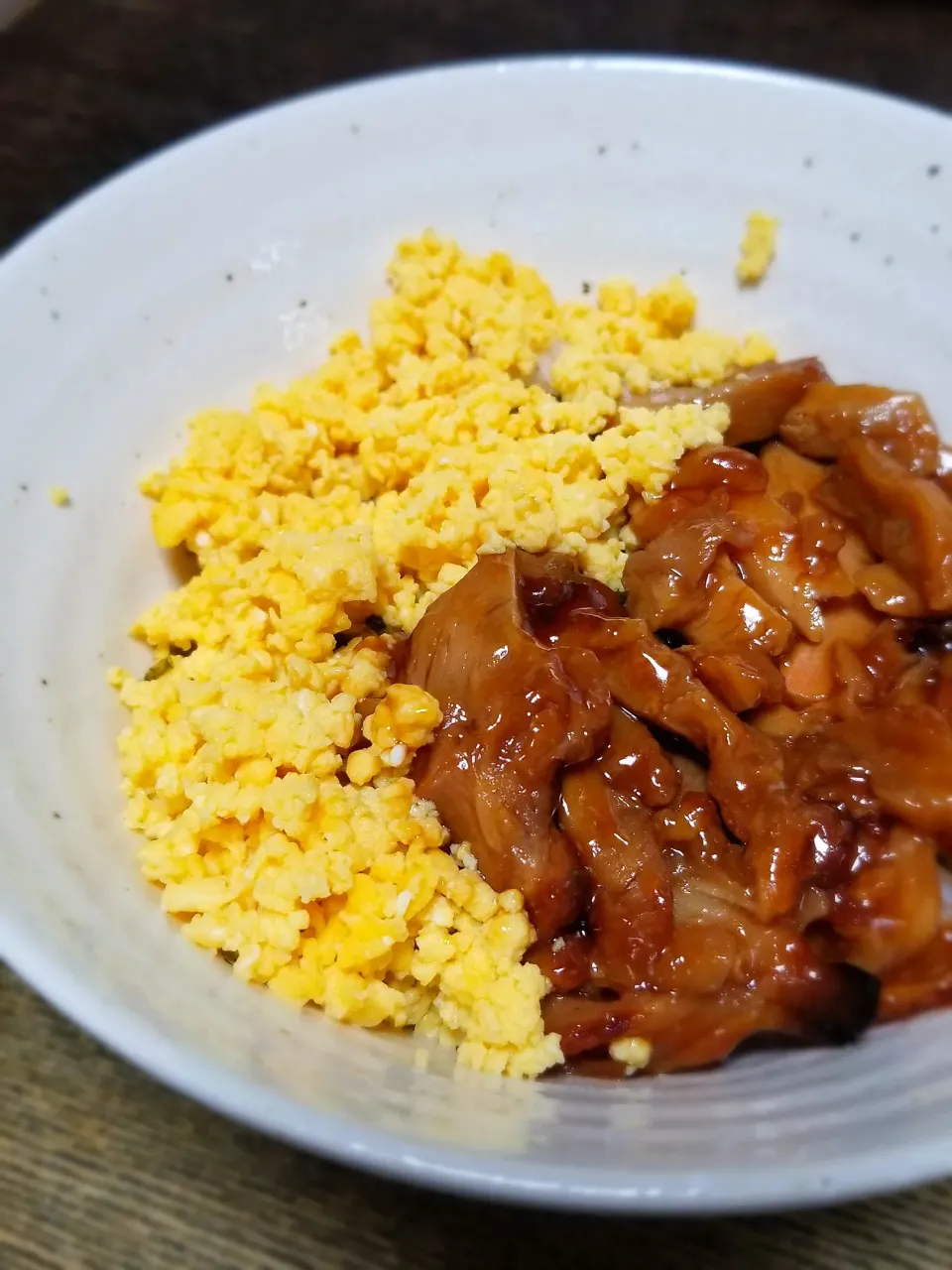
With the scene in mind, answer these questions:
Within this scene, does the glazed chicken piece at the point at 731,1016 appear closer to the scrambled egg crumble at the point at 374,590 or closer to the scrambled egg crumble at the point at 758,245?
the scrambled egg crumble at the point at 374,590

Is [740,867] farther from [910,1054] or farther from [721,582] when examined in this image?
[721,582]

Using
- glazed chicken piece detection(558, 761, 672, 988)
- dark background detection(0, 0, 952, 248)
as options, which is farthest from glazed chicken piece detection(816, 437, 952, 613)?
dark background detection(0, 0, 952, 248)

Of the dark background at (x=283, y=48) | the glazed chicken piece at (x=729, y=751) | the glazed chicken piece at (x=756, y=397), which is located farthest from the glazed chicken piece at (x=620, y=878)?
the dark background at (x=283, y=48)

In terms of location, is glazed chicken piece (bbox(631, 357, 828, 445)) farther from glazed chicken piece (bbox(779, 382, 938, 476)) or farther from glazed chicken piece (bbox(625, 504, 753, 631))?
glazed chicken piece (bbox(625, 504, 753, 631))

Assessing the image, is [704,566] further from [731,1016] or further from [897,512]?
[731,1016]

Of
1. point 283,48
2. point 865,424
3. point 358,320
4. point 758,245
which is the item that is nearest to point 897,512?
point 865,424
